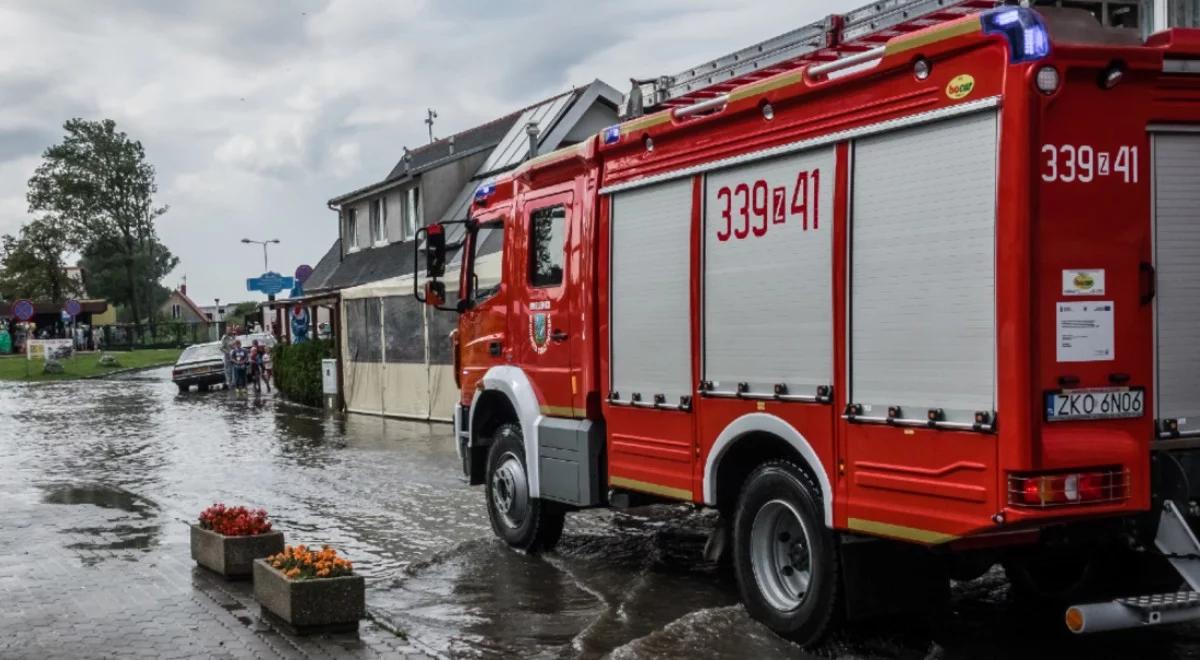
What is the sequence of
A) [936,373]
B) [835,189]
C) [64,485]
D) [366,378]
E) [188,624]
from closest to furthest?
[936,373], [835,189], [188,624], [64,485], [366,378]

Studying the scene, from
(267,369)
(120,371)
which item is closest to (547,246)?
(267,369)

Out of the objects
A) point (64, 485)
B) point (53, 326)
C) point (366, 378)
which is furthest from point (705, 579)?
point (53, 326)

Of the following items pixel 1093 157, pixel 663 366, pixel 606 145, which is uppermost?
pixel 606 145

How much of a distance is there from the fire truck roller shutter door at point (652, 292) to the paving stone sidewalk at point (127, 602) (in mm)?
2263

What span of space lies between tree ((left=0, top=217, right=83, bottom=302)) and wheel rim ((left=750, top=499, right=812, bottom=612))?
93607 millimetres

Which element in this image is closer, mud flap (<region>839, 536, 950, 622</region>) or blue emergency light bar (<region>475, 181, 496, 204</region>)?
mud flap (<region>839, 536, 950, 622</region>)

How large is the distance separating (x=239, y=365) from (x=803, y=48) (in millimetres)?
32203

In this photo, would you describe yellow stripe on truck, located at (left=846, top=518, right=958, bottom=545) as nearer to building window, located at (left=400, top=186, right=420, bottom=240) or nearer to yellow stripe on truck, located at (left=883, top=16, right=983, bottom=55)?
yellow stripe on truck, located at (left=883, top=16, right=983, bottom=55)

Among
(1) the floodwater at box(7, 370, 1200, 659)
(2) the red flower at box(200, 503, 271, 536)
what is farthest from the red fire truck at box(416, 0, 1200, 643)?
(2) the red flower at box(200, 503, 271, 536)

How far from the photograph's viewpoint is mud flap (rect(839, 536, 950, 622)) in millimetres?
6691

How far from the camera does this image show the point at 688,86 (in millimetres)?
9125

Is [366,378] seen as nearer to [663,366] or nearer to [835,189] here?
[663,366]

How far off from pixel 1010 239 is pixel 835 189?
1297mm

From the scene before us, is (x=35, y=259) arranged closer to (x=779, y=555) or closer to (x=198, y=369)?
(x=198, y=369)
